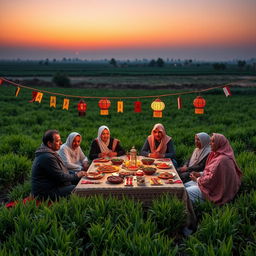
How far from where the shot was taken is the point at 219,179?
15.7 feet

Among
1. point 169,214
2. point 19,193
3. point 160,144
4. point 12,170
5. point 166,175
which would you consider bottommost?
point 19,193

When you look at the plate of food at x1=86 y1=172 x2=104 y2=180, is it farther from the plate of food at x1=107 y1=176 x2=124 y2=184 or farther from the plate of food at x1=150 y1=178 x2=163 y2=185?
the plate of food at x1=150 y1=178 x2=163 y2=185

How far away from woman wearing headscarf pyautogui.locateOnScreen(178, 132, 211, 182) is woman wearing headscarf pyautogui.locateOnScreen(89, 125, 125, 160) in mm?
1629

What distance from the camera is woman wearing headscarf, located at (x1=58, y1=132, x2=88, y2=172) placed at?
19.7 ft

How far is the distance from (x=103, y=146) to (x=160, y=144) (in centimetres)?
138

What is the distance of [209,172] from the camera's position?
4898mm

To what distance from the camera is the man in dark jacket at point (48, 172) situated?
467 cm

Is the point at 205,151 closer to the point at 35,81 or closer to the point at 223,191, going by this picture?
the point at 223,191

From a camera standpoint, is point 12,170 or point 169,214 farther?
point 12,170

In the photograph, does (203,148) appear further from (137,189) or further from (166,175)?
(137,189)

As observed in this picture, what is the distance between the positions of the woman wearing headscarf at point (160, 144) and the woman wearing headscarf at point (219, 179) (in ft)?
4.88

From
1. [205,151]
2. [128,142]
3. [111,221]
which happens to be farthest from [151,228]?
[128,142]

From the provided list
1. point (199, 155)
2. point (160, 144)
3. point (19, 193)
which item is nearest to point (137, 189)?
point (199, 155)

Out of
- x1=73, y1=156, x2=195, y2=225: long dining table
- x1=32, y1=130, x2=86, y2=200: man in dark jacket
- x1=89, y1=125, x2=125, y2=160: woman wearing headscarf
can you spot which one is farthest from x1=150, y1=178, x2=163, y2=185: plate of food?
x1=89, y1=125, x2=125, y2=160: woman wearing headscarf
